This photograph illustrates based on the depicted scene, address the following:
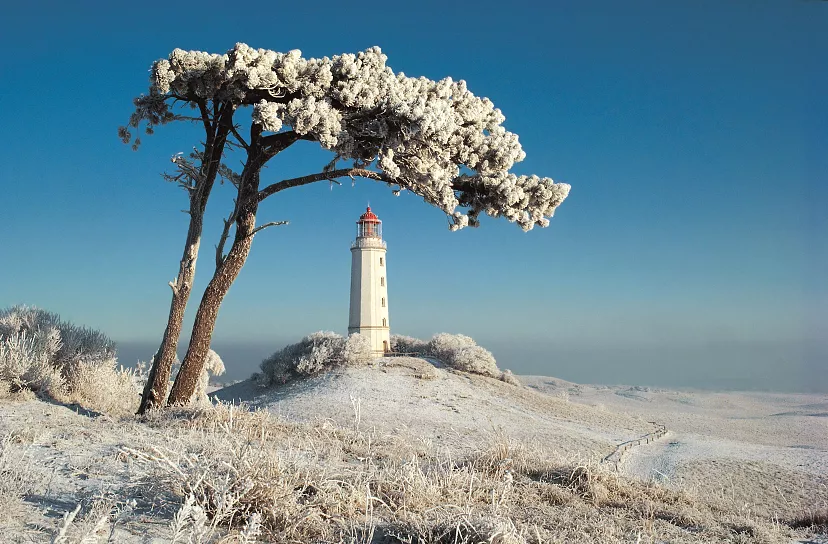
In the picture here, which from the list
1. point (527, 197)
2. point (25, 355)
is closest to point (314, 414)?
point (25, 355)

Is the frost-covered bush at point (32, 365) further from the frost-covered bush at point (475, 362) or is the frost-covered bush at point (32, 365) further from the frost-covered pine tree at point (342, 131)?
the frost-covered bush at point (475, 362)

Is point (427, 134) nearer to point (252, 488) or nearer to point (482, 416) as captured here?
point (252, 488)

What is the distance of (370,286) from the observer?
88.2 feet

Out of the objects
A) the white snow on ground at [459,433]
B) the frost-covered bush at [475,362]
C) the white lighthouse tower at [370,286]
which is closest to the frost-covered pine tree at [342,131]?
the white snow on ground at [459,433]

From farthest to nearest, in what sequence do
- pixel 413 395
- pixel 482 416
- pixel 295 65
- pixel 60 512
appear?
1. pixel 413 395
2. pixel 482 416
3. pixel 295 65
4. pixel 60 512

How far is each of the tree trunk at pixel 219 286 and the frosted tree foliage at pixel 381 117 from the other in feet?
4.64

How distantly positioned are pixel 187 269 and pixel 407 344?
1768cm

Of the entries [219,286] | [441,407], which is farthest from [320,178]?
[441,407]

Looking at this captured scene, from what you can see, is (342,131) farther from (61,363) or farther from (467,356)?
(467,356)

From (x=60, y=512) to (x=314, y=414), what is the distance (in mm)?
11267

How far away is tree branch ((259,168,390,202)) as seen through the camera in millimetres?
10781

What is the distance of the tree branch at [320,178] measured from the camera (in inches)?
424

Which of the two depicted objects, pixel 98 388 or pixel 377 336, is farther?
pixel 377 336

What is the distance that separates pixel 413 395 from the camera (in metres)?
18.4
